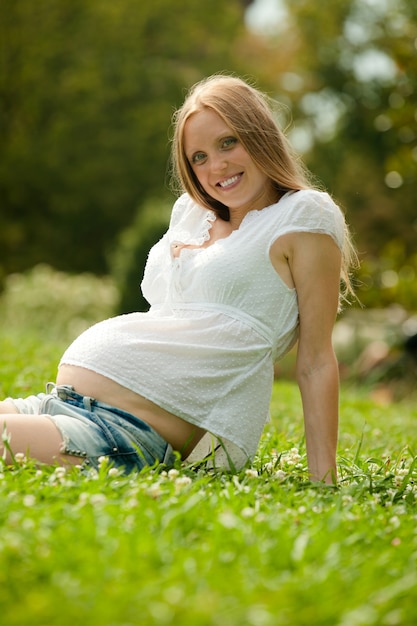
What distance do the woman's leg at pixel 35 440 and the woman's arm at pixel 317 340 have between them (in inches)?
33.0

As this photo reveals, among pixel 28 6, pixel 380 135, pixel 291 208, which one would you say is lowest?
pixel 291 208

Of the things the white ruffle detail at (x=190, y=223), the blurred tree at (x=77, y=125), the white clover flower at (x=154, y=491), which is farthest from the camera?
the blurred tree at (x=77, y=125)

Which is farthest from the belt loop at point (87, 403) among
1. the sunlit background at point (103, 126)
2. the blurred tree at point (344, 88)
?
the blurred tree at point (344, 88)

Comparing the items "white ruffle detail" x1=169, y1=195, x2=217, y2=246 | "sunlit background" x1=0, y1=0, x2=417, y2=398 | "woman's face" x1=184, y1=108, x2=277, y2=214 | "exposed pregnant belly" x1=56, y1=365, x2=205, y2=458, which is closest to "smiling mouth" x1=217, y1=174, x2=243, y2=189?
"woman's face" x1=184, y1=108, x2=277, y2=214

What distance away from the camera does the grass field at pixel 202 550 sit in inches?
67.7

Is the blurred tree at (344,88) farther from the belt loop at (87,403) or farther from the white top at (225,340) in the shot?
the belt loop at (87,403)

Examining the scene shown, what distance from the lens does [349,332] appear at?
12.6 meters

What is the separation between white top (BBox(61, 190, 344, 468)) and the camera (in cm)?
306

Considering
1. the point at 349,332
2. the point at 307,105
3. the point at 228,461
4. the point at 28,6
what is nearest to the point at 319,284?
the point at 228,461

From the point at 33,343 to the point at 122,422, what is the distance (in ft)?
15.1

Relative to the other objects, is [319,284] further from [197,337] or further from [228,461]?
[228,461]

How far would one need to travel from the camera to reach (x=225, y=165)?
10.8 feet

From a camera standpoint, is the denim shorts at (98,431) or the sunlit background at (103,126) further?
the sunlit background at (103,126)

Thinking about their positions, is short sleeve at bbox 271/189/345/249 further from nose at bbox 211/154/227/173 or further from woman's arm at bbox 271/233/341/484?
nose at bbox 211/154/227/173
